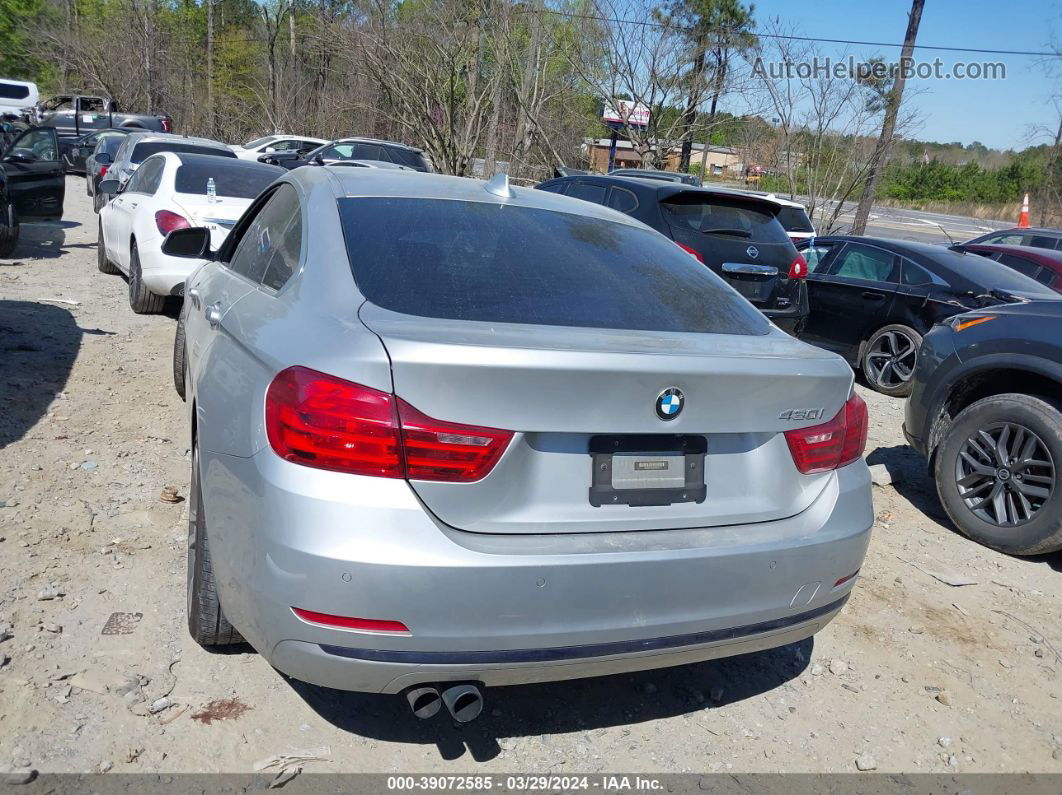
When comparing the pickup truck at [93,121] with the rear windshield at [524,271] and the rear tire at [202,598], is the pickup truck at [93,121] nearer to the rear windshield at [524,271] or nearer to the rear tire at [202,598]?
the rear windshield at [524,271]

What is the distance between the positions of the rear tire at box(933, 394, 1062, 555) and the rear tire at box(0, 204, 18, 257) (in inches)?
385

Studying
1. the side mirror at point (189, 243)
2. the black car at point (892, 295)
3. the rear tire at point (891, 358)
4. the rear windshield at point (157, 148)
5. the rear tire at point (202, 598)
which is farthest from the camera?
the rear windshield at point (157, 148)

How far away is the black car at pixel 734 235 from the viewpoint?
771 cm

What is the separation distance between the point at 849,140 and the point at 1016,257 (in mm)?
10888

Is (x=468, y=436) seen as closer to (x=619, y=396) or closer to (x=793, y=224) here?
(x=619, y=396)

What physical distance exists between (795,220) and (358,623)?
1476 cm

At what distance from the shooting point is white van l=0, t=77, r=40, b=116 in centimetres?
3525

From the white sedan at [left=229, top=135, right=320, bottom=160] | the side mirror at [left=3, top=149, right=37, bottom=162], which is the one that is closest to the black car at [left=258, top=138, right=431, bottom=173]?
the white sedan at [left=229, top=135, right=320, bottom=160]

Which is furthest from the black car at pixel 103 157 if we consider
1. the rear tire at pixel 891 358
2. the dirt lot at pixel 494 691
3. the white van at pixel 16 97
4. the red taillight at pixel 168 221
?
the white van at pixel 16 97

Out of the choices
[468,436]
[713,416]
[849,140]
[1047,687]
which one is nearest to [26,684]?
[468,436]

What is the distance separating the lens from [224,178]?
27.2 ft

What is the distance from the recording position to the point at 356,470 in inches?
86.4

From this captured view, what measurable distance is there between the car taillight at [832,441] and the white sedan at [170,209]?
5.87 m

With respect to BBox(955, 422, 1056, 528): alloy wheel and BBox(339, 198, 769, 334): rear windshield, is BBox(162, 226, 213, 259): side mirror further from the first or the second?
BBox(955, 422, 1056, 528): alloy wheel
